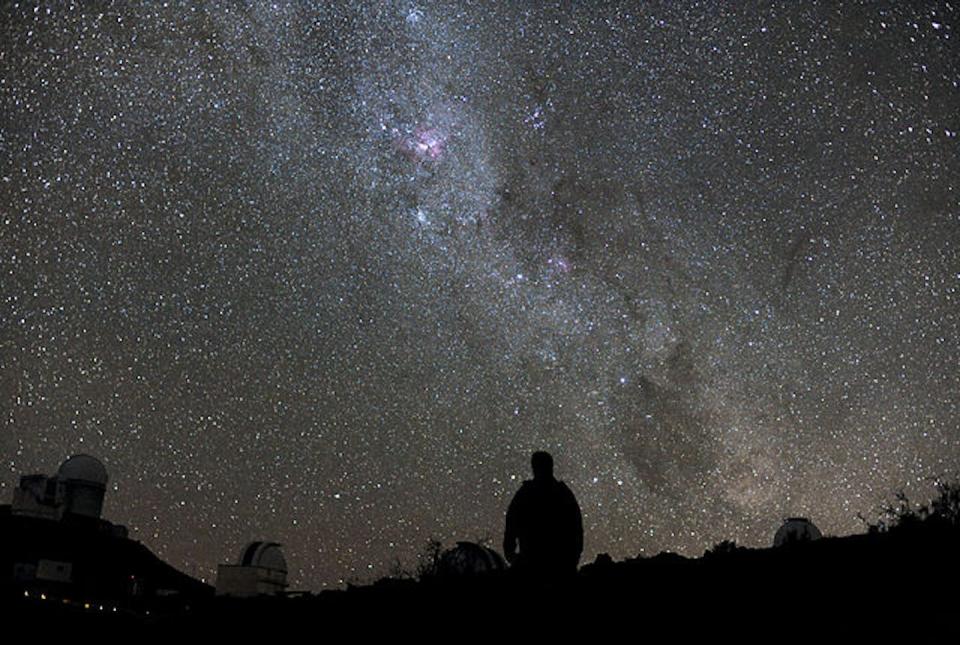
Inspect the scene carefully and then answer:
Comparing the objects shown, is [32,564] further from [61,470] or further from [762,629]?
[762,629]

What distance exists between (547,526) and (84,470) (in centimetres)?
1983

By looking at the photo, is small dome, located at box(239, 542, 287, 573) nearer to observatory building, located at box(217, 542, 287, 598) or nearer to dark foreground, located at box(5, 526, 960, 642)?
observatory building, located at box(217, 542, 287, 598)

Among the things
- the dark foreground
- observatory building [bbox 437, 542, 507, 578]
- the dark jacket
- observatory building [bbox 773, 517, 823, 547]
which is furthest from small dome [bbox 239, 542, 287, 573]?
the dark jacket

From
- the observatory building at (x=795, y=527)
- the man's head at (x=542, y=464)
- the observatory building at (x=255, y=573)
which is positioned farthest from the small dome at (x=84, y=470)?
the man's head at (x=542, y=464)

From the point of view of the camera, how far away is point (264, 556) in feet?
64.3

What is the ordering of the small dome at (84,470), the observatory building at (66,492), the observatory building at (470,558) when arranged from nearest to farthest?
the observatory building at (470,558), the observatory building at (66,492), the small dome at (84,470)

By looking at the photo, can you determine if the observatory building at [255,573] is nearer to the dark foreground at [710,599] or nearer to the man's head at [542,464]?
the dark foreground at [710,599]

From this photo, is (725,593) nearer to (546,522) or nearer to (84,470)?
(546,522)

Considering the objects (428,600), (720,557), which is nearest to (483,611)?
(428,600)

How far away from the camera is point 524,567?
7824 mm

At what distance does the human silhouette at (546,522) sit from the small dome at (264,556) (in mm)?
12726

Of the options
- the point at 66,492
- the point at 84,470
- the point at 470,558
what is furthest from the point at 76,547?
the point at 470,558

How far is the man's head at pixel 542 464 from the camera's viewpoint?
305 inches

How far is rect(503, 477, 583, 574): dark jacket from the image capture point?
7.72m
